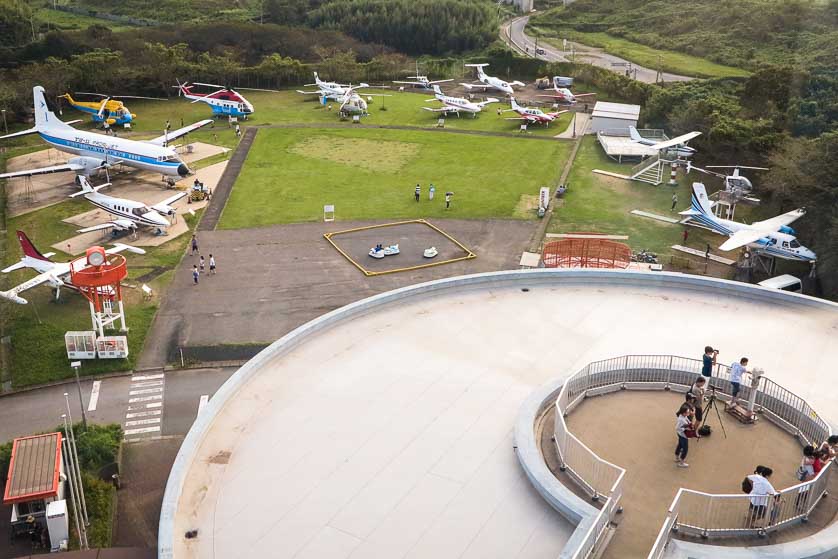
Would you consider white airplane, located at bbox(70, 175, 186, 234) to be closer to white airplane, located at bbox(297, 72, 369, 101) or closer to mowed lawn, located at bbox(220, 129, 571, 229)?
mowed lawn, located at bbox(220, 129, 571, 229)

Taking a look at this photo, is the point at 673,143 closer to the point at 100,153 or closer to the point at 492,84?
the point at 492,84

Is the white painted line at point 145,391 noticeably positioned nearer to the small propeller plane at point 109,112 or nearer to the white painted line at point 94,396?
the white painted line at point 94,396

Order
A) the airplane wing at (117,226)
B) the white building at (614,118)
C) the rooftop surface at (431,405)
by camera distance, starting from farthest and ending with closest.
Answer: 1. the white building at (614,118)
2. the airplane wing at (117,226)
3. the rooftop surface at (431,405)

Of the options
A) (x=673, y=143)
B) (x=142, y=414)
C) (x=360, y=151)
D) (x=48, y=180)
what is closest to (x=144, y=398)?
(x=142, y=414)

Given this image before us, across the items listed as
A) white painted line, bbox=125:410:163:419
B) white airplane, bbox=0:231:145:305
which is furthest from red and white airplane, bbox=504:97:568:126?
white painted line, bbox=125:410:163:419

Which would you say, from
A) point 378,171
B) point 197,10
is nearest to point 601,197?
point 378,171

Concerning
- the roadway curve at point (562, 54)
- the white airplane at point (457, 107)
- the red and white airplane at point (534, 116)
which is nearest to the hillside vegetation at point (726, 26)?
the roadway curve at point (562, 54)

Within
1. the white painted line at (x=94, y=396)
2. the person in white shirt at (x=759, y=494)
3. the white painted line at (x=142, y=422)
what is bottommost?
the white painted line at (x=94, y=396)
